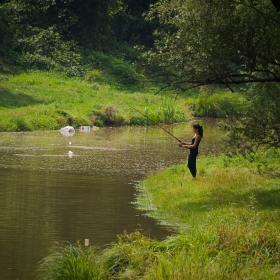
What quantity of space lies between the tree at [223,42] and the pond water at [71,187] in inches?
143

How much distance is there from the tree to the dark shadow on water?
23606 mm

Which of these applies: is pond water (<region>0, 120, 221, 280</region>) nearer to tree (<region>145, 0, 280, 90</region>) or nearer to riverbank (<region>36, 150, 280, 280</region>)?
riverbank (<region>36, 150, 280, 280</region>)

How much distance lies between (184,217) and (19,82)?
31.9 metres

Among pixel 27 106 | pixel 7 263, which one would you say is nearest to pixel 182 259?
pixel 7 263

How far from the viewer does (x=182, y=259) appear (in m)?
12.3

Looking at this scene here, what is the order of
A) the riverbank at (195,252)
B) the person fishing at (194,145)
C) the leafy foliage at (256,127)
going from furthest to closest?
1. the person fishing at (194,145)
2. the leafy foliage at (256,127)
3. the riverbank at (195,252)

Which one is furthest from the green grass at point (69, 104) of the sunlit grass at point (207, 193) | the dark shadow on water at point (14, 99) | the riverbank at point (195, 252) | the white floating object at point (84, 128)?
the riverbank at point (195, 252)

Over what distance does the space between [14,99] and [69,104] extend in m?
3.23

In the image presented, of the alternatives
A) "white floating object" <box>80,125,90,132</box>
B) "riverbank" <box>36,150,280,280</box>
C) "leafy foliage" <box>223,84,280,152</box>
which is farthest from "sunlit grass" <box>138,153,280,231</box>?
"white floating object" <box>80,125,90,132</box>

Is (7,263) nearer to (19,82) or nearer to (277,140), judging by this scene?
(277,140)

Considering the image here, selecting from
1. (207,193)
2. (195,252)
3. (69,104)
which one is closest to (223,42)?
(207,193)

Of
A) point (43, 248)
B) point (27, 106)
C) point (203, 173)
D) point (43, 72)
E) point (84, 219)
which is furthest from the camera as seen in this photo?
point (43, 72)

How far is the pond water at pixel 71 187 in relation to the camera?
16.1m

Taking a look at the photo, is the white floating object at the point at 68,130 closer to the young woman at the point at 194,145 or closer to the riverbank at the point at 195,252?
the young woman at the point at 194,145
